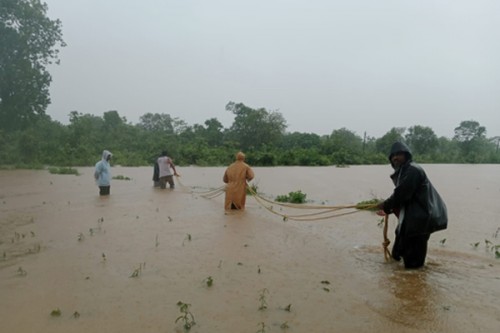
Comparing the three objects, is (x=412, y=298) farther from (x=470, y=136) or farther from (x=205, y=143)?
(x=470, y=136)

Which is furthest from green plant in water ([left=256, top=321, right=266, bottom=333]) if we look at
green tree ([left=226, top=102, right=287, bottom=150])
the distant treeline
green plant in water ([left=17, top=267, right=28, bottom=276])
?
green tree ([left=226, top=102, right=287, bottom=150])

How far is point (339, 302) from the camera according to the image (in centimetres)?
403

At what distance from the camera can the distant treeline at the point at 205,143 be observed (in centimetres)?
2667

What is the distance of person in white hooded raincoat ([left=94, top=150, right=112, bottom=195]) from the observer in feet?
37.3

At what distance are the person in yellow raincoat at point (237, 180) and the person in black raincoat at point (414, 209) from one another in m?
4.62

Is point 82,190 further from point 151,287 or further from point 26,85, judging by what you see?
point 26,85

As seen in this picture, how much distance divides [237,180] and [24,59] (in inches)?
891

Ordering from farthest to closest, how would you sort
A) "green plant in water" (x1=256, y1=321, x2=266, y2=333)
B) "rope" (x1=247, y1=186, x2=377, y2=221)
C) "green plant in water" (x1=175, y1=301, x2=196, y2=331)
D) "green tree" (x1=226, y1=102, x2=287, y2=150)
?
"green tree" (x1=226, y1=102, x2=287, y2=150) → "rope" (x1=247, y1=186, x2=377, y2=221) → "green plant in water" (x1=175, y1=301, x2=196, y2=331) → "green plant in water" (x1=256, y1=321, x2=266, y2=333)

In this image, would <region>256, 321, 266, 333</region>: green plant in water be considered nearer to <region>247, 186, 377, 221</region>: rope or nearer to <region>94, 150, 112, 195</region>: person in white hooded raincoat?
<region>247, 186, 377, 221</region>: rope

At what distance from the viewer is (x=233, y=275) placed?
478 centimetres

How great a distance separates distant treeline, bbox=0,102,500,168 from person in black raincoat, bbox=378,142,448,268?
19406 millimetres

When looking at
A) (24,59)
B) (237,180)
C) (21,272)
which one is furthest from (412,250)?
(24,59)

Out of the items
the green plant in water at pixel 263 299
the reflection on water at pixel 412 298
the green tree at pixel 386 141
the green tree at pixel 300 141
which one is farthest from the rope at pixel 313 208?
the green tree at pixel 386 141

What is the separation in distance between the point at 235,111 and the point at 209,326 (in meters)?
44.5
